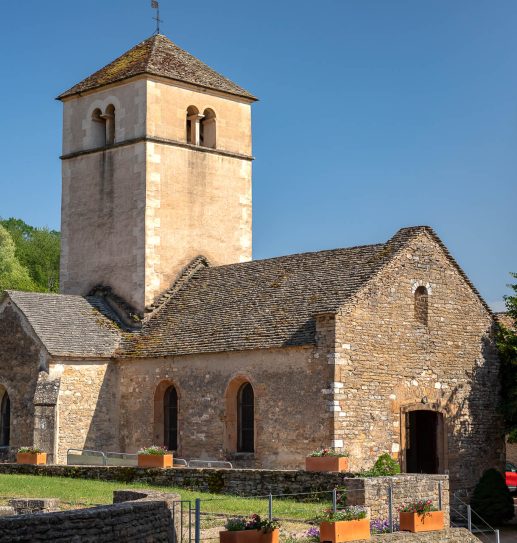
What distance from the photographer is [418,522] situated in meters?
23.5

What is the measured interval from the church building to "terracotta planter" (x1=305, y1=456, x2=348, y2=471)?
87.4 inches

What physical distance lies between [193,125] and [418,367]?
589 inches

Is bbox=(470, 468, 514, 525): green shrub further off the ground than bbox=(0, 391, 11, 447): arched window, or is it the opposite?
bbox=(0, 391, 11, 447): arched window

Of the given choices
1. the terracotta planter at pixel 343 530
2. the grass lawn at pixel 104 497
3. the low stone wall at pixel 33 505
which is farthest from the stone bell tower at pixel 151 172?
the terracotta planter at pixel 343 530

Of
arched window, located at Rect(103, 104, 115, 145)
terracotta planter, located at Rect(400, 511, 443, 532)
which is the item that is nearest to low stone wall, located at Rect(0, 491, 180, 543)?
terracotta planter, located at Rect(400, 511, 443, 532)

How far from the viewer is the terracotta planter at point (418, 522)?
2338cm

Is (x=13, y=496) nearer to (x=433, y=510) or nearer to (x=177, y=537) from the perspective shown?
(x=177, y=537)

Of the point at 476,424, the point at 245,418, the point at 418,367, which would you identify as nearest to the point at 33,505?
the point at 245,418

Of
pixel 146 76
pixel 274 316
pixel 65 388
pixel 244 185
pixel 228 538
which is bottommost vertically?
pixel 228 538

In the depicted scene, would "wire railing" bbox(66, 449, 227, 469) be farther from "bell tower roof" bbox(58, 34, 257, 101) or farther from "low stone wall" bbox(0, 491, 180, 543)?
"low stone wall" bbox(0, 491, 180, 543)

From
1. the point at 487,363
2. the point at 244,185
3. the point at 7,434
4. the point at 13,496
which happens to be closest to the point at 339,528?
the point at 13,496

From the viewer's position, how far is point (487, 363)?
3569 cm

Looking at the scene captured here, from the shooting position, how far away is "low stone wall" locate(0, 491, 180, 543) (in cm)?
1352

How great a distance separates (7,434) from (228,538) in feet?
69.1
